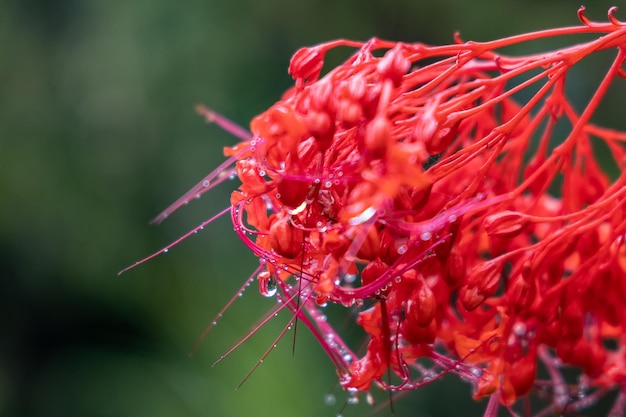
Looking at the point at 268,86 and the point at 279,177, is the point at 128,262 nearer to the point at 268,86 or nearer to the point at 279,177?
the point at 268,86

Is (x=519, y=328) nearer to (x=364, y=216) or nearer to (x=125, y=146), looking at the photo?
(x=364, y=216)

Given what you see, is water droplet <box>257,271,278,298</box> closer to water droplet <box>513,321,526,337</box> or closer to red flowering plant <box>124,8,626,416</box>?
red flowering plant <box>124,8,626,416</box>

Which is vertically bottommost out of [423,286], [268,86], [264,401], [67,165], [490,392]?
[264,401]

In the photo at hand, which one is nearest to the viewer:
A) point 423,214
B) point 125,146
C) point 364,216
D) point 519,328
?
point 364,216

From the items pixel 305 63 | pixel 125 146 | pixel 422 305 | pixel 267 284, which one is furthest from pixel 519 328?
pixel 125 146

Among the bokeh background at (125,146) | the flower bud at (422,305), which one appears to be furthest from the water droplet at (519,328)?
the bokeh background at (125,146)

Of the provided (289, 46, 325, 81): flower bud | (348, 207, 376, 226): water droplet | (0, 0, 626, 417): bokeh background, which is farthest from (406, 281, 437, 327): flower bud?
(0, 0, 626, 417): bokeh background

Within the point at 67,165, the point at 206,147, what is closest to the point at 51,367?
the point at 67,165
